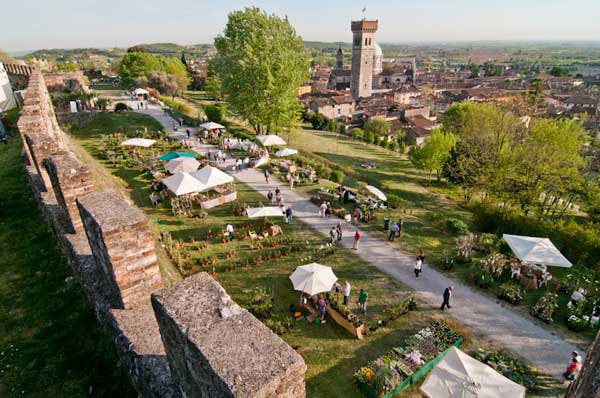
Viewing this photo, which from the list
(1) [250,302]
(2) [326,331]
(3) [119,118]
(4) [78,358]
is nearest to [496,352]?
(2) [326,331]

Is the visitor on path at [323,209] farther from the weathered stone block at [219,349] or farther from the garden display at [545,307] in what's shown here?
the weathered stone block at [219,349]

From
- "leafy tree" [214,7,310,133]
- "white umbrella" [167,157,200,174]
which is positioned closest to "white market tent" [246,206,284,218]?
"white umbrella" [167,157,200,174]

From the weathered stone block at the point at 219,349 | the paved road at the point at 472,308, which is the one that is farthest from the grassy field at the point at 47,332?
the paved road at the point at 472,308

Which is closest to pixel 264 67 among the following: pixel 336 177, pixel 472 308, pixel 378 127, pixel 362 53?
pixel 336 177

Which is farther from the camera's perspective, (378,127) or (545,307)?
(378,127)

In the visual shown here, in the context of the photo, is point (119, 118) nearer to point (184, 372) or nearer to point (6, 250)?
point (6, 250)

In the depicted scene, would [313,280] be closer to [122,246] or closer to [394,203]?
[122,246]
